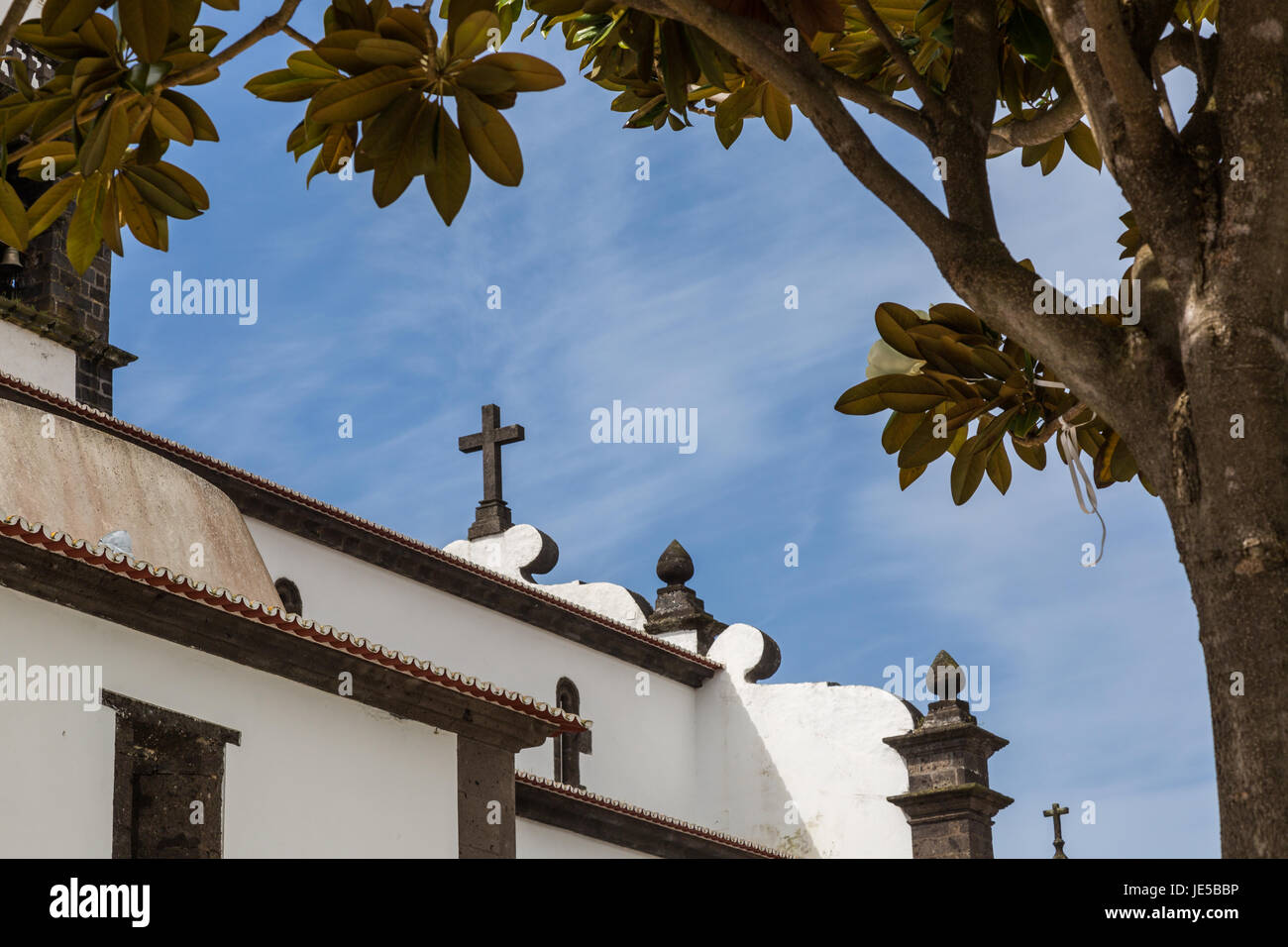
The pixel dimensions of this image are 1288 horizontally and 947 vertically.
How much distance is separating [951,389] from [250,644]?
927cm

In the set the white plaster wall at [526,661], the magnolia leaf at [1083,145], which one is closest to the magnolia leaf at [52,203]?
the magnolia leaf at [1083,145]

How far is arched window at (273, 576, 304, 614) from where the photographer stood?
17.9 meters

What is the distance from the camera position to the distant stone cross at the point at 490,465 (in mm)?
24484

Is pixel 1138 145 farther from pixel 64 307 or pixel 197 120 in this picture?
pixel 64 307

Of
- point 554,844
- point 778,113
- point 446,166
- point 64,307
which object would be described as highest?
point 64,307

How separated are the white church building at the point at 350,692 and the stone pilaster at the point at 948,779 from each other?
0.12 feet

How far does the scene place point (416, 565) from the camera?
19750 millimetres

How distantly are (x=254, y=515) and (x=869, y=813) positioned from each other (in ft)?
30.9

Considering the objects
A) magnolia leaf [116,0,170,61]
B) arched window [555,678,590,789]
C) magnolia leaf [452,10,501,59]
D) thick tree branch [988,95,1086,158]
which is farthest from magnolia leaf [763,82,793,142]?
arched window [555,678,590,789]

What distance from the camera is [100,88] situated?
4.19 meters

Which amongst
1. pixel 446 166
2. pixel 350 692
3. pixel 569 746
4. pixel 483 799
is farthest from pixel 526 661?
pixel 446 166

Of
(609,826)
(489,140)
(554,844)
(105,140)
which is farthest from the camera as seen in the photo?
(609,826)
